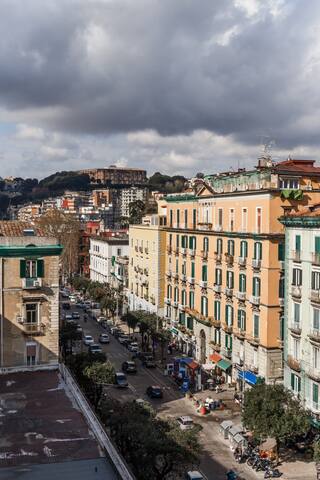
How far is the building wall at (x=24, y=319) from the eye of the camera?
137ft

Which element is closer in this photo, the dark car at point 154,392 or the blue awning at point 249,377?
the blue awning at point 249,377

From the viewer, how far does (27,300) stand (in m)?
42.1

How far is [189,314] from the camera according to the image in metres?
71.4

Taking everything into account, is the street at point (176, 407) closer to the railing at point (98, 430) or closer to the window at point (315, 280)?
the railing at point (98, 430)

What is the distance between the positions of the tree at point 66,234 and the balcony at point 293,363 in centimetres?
9995

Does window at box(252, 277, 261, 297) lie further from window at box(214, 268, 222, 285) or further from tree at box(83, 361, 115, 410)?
tree at box(83, 361, 115, 410)

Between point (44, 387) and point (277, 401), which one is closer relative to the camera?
point (44, 387)

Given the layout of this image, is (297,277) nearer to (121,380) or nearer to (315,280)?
(315,280)

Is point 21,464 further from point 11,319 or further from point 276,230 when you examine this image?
point 276,230

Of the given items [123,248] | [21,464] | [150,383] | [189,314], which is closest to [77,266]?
[123,248]

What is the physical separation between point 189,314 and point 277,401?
30627 millimetres

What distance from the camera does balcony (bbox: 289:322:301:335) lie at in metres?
46.2

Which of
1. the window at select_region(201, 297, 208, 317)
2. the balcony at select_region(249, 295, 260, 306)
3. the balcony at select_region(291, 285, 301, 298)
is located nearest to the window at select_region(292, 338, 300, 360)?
the balcony at select_region(291, 285, 301, 298)

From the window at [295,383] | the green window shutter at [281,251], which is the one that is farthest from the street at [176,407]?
the green window shutter at [281,251]
